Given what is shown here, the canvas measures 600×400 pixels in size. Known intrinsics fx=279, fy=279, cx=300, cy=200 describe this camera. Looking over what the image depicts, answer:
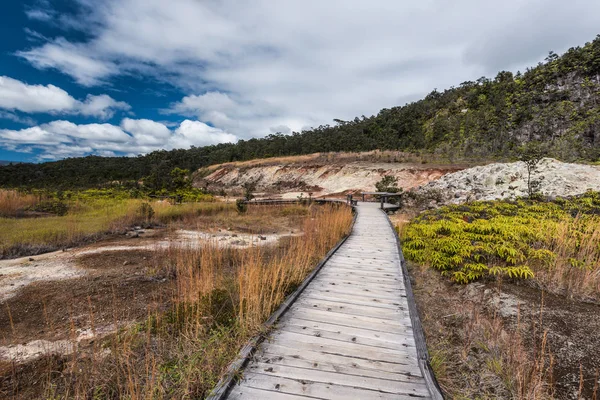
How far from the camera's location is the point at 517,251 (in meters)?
5.94

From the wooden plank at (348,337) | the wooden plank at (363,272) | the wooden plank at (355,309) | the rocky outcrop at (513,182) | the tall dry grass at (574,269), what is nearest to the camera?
the wooden plank at (348,337)

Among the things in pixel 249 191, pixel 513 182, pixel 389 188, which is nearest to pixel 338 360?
pixel 513 182

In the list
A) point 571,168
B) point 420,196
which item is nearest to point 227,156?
point 420,196

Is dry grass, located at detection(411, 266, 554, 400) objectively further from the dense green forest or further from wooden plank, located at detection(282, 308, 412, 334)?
the dense green forest

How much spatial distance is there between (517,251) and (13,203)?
65.0ft

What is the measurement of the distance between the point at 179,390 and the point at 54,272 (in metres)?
6.45

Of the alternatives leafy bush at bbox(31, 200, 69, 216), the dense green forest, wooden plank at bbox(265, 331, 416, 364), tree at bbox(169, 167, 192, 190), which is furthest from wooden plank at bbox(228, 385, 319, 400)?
the dense green forest

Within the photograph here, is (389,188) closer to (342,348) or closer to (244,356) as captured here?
(342,348)

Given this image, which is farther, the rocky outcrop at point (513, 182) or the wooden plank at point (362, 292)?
the rocky outcrop at point (513, 182)

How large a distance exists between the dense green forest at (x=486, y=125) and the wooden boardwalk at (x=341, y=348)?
59.6ft

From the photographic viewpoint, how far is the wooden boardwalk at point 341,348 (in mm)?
2256

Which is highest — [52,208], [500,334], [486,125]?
[486,125]

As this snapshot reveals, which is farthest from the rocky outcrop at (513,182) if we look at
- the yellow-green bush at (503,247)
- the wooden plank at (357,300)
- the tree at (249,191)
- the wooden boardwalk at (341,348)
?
the wooden boardwalk at (341,348)

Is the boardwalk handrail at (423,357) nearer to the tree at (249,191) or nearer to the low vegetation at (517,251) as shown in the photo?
the low vegetation at (517,251)
